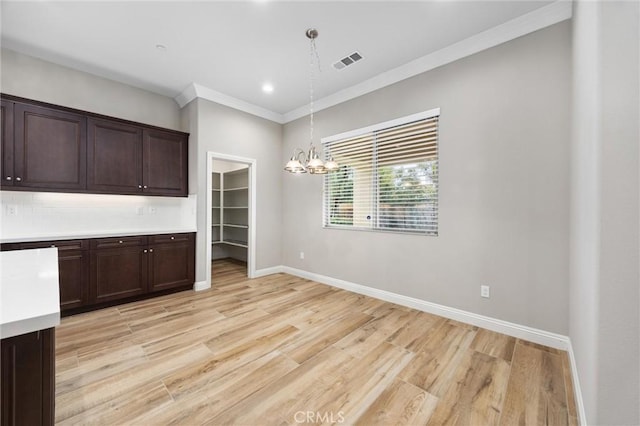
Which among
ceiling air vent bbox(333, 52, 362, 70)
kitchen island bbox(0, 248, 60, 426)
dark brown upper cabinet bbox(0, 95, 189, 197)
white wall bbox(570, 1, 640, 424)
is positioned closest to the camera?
kitchen island bbox(0, 248, 60, 426)

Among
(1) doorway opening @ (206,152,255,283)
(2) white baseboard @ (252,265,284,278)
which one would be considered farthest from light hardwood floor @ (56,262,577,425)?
(1) doorway opening @ (206,152,255,283)

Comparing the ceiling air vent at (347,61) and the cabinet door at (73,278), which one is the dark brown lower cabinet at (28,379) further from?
the ceiling air vent at (347,61)

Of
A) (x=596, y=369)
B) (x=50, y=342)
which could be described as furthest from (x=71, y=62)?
(x=596, y=369)

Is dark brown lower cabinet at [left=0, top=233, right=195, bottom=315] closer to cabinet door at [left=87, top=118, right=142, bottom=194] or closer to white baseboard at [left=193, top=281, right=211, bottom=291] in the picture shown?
white baseboard at [left=193, top=281, right=211, bottom=291]

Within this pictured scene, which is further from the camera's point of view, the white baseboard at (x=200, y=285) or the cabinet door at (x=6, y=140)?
the white baseboard at (x=200, y=285)

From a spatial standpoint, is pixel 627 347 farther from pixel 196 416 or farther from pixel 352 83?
pixel 352 83

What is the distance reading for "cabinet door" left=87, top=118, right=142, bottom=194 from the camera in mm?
3305

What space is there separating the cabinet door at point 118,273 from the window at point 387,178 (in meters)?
2.83

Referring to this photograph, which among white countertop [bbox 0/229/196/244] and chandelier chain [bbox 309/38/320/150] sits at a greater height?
chandelier chain [bbox 309/38/320/150]

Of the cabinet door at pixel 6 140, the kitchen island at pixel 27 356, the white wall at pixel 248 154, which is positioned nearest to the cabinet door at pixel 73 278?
the cabinet door at pixel 6 140

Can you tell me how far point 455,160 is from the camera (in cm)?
291

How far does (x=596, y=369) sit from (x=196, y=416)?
214 centimetres

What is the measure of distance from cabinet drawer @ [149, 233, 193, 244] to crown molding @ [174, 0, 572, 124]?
7.15 ft

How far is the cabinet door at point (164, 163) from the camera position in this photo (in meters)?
3.76
